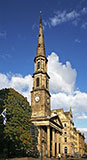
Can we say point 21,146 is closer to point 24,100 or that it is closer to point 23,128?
point 23,128

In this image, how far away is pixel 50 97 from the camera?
188 ft

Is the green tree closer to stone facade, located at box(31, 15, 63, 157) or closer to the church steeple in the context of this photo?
stone facade, located at box(31, 15, 63, 157)

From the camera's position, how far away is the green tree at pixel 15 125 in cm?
3256

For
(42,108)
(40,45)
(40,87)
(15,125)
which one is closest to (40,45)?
(40,45)

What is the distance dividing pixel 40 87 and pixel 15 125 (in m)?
20.8

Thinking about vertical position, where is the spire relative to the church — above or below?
above

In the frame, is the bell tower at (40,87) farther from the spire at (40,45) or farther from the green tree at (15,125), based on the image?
the green tree at (15,125)

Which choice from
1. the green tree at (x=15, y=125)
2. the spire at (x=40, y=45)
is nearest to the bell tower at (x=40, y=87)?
the spire at (x=40, y=45)

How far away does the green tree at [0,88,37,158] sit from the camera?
3256cm

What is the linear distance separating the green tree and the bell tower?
37.8ft

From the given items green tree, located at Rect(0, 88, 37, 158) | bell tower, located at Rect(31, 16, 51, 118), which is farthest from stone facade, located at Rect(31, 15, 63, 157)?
green tree, located at Rect(0, 88, 37, 158)

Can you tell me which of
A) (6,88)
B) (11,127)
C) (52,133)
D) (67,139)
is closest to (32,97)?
(52,133)

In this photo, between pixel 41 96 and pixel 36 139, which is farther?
pixel 41 96

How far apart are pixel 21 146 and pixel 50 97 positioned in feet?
83.5
